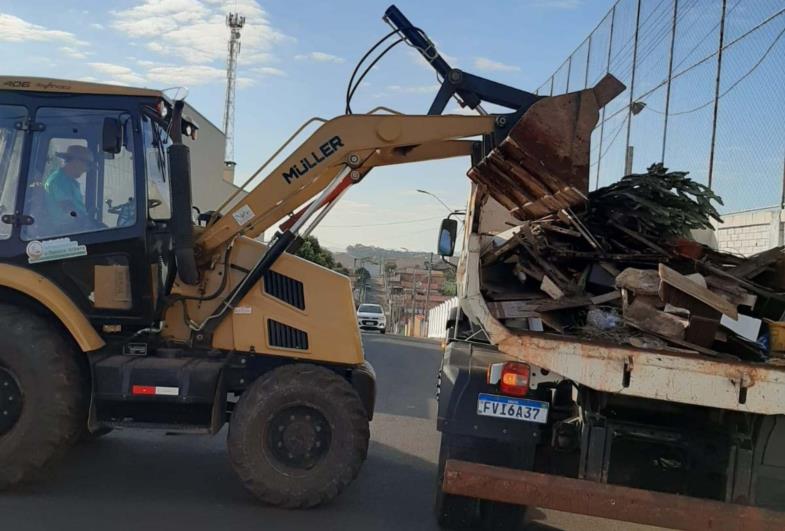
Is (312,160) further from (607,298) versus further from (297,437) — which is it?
(607,298)

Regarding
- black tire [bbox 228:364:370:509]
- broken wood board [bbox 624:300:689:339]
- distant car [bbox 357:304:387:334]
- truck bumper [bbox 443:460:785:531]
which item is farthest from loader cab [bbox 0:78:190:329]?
distant car [bbox 357:304:387:334]

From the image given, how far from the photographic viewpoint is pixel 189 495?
20.3 feet

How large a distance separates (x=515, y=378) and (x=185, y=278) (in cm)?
288

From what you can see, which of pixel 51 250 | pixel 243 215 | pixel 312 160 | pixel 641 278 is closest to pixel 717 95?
Result: pixel 312 160

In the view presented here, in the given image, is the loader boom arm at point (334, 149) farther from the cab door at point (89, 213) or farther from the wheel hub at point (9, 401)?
the wheel hub at point (9, 401)

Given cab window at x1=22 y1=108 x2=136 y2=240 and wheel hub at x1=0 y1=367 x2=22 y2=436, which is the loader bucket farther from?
wheel hub at x1=0 y1=367 x2=22 y2=436

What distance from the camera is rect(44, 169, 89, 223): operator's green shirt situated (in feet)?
20.1

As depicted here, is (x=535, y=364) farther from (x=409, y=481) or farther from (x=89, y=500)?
(x=89, y=500)

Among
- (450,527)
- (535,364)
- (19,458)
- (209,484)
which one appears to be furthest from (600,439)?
(19,458)

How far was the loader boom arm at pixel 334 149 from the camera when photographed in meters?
6.36

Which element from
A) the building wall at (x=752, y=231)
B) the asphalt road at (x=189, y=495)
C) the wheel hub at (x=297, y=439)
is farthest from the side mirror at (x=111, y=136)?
the building wall at (x=752, y=231)

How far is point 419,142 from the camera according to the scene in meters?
6.43

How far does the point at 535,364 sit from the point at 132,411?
10.9ft

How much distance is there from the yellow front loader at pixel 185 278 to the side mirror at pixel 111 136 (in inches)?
0.6
